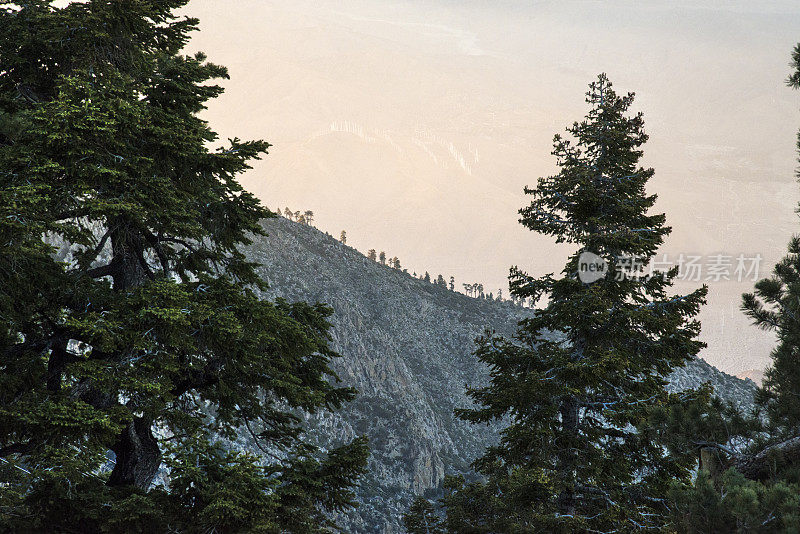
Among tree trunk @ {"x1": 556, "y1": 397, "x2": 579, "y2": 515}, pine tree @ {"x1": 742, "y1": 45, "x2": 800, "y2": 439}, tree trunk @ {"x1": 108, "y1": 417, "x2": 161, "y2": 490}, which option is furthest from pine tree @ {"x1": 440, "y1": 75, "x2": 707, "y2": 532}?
tree trunk @ {"x1": 108, "y1": 417, "x2": 161, "y2": 490}

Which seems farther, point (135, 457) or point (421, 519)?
point (421, 519)

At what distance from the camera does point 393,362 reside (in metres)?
107

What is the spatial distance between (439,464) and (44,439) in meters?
87.9

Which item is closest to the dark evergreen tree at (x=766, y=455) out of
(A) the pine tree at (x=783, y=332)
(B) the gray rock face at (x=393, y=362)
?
(A) the pine tree at (x=783, y=332)

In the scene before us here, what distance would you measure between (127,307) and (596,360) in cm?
922

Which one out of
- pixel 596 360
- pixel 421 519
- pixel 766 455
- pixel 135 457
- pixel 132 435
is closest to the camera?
pixel 766 455

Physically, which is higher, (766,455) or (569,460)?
(766,455)

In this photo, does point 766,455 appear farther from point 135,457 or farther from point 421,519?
point 421,519

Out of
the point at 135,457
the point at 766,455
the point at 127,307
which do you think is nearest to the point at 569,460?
the point at 766,455

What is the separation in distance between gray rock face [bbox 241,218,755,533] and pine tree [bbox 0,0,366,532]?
52190 millimetres

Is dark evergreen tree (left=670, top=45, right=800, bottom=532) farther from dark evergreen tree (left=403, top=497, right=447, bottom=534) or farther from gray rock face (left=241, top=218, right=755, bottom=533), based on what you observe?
gray rock face (left=241, top=218, right=755, bottom=533)

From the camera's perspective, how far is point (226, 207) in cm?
1020

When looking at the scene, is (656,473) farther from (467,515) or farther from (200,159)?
(200,159)

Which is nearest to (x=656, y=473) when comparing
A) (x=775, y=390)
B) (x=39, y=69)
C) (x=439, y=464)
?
(x=775, y=390)
